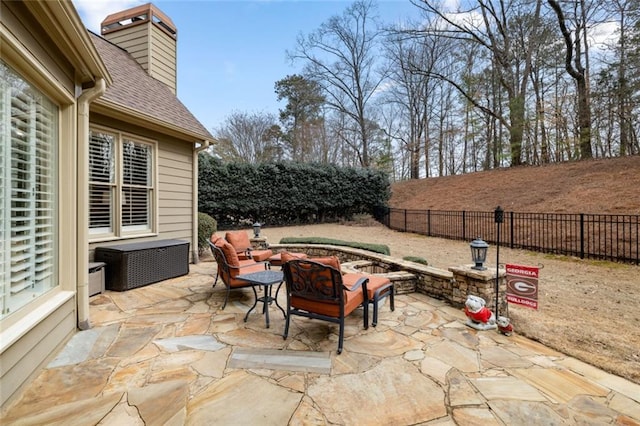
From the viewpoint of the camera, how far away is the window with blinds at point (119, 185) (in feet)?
14.9

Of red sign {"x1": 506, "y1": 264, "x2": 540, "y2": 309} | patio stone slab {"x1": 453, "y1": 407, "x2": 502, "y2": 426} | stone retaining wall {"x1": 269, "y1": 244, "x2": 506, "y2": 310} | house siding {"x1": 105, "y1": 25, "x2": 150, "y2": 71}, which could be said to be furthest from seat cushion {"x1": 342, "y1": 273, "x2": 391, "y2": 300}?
house siding {"x1": 105, "y1": 25, "x2": 150, "y2": 71}

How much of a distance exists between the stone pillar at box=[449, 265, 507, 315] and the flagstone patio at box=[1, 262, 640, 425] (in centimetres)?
53

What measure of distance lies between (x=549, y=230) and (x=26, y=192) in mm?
11547

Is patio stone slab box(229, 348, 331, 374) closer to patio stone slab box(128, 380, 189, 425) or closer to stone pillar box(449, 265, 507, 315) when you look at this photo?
patio stone slab box(128, 380, 189, 425)

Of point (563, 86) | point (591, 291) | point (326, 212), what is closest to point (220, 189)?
point (326, 212)

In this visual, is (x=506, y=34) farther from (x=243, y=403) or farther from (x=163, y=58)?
(x=243, y=403)

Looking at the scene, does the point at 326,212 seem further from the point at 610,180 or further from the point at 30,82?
the point at 30,82

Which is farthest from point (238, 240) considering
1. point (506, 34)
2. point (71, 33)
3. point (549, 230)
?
point (506, 34)

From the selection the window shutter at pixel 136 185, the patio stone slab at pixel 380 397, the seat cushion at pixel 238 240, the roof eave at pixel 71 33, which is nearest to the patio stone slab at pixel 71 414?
the patio stone slab at pixel 380 397

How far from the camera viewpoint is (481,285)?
11.7 ft

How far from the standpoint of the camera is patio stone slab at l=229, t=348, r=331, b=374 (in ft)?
7.70

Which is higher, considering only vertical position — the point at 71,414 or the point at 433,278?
the point at 433,278

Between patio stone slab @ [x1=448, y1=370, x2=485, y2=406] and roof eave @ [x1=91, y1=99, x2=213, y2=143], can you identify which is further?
roof eave @ [x1=91, y1=99, x2=213, y2=143]

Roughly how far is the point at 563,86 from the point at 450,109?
6.36 metres
